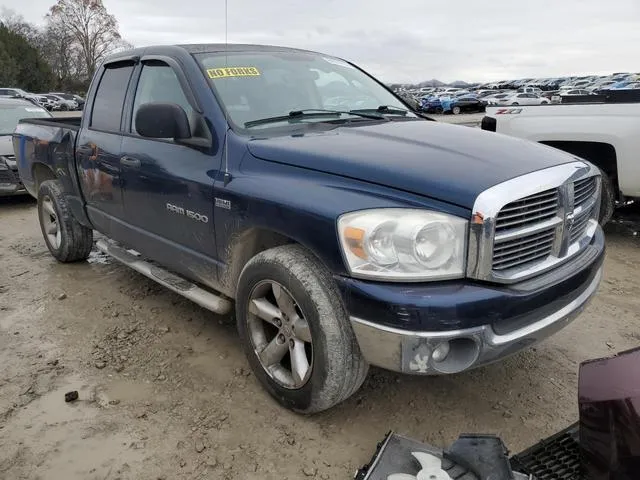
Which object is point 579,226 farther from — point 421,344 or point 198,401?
point 198,401

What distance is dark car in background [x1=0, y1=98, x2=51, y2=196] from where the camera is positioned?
8.05m

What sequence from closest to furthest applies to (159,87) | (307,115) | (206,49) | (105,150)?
(307,115), (206,49), (159,87), (105,150)

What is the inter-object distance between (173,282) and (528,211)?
223 cm

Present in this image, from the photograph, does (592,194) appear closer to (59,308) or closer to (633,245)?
(633,245)

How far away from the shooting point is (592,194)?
3.12 meters

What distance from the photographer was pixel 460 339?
2287 millimetres

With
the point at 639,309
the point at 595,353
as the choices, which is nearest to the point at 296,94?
the point at 595,353

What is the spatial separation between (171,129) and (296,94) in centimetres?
83

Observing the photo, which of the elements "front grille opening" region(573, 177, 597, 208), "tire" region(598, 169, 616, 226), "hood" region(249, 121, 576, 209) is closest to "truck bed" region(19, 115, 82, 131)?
"hood" region(249, 121, 576, 209)

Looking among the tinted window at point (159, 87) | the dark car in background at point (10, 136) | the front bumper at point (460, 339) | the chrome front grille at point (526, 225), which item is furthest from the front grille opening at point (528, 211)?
the dark car in background at point (10, 136)

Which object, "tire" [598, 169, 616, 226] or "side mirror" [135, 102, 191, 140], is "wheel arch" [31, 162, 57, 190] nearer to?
"side mirror" [135, 102, 191, 140]

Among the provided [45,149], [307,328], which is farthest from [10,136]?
[307,328]

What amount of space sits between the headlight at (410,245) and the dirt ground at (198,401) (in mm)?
932

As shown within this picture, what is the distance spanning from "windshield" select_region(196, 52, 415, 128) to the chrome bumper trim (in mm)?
1453
